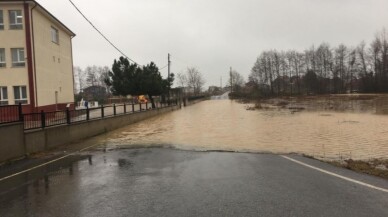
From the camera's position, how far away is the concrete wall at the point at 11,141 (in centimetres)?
1158

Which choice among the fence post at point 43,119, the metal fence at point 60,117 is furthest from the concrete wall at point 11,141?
the fence post at point 43,119

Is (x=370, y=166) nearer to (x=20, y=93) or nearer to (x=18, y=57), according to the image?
(x=20, y=93)

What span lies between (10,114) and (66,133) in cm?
422

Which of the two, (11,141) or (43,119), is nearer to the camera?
(11,141)

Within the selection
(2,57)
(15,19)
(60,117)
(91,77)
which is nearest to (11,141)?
(60,117)

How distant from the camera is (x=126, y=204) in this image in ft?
20.5

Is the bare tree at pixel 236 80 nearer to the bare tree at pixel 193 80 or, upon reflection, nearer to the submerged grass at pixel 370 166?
the bare tree at pixel 193 80

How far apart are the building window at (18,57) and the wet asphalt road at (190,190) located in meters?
A: 20.0

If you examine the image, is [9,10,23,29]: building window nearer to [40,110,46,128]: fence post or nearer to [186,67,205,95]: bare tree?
[40,110,46,128]: fence post

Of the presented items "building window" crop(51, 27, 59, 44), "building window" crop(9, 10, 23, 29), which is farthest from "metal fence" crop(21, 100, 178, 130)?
"building window" crop(51, 27, 59, 44)

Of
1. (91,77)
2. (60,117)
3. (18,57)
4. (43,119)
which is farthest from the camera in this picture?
(91,77)

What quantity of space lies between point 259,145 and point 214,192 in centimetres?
851

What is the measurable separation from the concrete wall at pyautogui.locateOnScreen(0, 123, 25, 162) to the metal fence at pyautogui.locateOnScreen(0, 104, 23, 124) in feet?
0.79

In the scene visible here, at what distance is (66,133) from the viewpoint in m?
16.7
